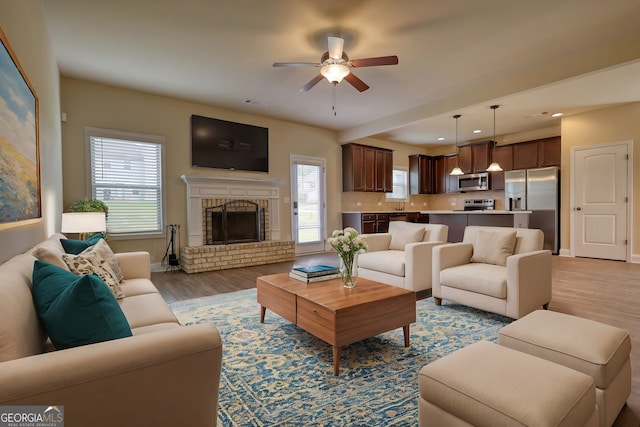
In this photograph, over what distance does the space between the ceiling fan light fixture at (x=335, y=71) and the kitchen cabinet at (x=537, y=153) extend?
5.93 metres

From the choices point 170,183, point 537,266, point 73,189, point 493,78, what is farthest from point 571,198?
point 73,189

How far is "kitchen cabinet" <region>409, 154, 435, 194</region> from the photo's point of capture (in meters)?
8.88

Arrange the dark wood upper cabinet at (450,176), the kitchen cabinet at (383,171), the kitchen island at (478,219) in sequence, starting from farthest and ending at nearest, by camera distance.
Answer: the dark wood upper cabinet at (450,176)
the kitchen cabinet at (383,171)
the kitchen island at (478,219)

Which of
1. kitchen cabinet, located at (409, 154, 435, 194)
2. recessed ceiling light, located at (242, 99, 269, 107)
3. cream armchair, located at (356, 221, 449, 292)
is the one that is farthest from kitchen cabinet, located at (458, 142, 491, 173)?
recessed ceiling light, located at (242, 99, 269, 107)

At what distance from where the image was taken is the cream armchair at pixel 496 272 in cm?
268

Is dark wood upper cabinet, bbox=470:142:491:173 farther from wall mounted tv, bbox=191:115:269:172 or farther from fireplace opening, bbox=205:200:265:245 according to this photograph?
fireplace opening, bbox=205:200:265:245

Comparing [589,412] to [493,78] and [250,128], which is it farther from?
[250,128]

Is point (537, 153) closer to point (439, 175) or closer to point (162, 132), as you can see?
point (439, 175)

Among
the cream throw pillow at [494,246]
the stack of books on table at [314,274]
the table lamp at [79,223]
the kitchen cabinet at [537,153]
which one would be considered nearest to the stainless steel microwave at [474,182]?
the kitchen cabinet at [537,153]

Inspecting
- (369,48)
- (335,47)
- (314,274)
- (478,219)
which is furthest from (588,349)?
(478,219)

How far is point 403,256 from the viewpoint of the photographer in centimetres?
379

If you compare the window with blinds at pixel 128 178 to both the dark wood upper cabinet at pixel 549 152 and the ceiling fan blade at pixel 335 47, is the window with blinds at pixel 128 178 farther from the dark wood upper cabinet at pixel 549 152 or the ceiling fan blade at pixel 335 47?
the dark wood upper cabinet at pixel 549 152

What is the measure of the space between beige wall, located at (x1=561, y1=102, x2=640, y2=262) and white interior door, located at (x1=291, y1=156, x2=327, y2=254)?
487cm

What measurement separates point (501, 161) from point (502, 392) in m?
7.88
